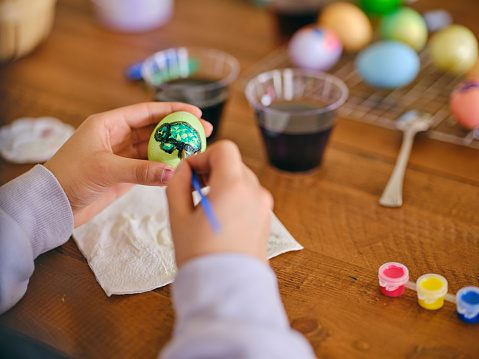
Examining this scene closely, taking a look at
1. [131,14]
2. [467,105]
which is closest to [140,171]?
[467,105]

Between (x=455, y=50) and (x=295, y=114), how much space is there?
49 centimetres

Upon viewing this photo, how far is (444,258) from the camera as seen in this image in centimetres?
76

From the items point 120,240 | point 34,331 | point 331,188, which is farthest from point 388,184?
point 34,331

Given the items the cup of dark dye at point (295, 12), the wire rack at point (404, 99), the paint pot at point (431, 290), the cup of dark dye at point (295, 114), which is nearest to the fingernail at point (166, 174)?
the cup of dark dye at point (295, 114)

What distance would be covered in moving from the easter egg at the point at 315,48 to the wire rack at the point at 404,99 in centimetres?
5

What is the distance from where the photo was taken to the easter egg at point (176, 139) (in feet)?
2.45

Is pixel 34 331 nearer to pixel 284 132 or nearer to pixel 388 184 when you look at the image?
pixel 284 132

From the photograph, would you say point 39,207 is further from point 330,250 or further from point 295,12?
point 295,12

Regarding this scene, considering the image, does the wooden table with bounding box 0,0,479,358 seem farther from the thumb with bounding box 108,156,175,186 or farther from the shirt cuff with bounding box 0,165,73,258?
the thumb with bounding box 108,156,175,186

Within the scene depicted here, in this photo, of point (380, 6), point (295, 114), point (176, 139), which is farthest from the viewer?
point (380, 6)

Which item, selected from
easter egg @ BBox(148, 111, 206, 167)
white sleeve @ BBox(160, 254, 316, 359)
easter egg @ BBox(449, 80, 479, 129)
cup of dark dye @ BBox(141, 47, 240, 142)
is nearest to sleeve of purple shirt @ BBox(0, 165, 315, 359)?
white sleeve @ BBox(160, 254, 316, 359)

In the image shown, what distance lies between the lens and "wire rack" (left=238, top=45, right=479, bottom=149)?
3.41 ft

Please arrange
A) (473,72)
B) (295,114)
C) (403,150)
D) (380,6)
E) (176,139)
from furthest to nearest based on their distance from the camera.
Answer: (380,6) → (473,72) → (403,150) → (295,114) → (176,139)

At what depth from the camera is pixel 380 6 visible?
137 cm
